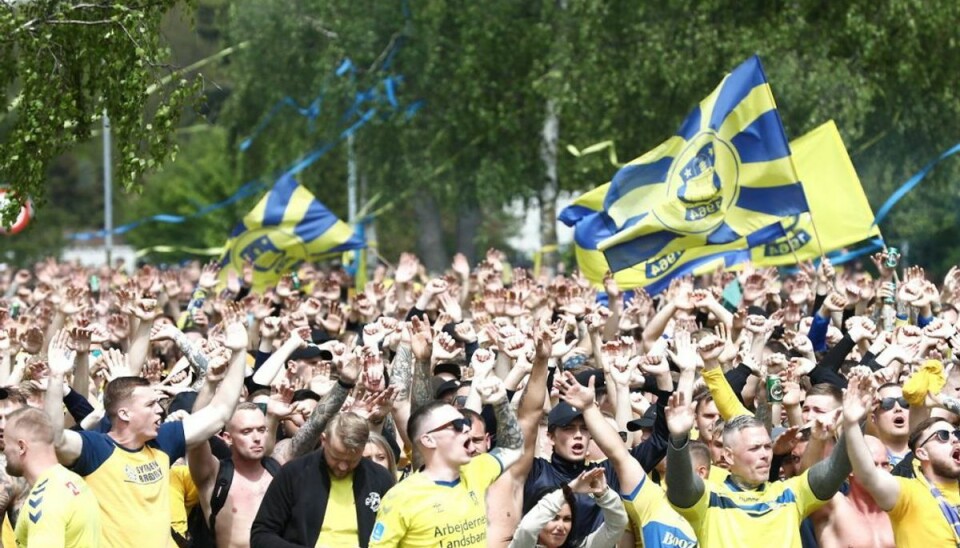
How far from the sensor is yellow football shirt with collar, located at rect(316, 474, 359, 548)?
8344mm

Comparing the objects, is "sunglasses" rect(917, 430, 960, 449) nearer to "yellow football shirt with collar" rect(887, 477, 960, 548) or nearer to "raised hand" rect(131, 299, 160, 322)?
"yellow football shirt with collar" rect(887, 477, 960, 548)

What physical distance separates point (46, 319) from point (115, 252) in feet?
191

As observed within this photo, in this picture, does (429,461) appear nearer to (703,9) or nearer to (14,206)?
(14,206)

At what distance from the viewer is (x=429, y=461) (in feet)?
25.9

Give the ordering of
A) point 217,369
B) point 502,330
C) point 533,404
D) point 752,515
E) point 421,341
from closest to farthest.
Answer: point 752,515 < point 533,404 < point 217,369 < point 502,330 < point 421,341

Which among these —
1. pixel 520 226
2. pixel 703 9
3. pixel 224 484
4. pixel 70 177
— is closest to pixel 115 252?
pixel 70 177

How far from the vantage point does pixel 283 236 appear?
794 inches

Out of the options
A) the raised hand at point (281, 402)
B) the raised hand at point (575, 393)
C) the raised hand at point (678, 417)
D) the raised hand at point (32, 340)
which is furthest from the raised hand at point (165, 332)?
the raised hand at point (678, 417)

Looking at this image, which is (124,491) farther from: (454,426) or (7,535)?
(454,426)

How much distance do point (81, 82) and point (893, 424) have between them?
19.2 feet

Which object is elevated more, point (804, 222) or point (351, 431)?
point (804, 222)

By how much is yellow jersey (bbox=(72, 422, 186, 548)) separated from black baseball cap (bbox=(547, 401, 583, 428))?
6.19ft

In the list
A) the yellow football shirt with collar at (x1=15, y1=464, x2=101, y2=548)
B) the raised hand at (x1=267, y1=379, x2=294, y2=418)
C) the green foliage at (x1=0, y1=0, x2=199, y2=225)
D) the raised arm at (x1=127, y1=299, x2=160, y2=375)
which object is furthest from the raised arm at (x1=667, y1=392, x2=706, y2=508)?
the green foliage at (x1=0, y1=0, x2=199, y2=225)

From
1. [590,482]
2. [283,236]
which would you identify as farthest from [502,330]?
[283,236]
